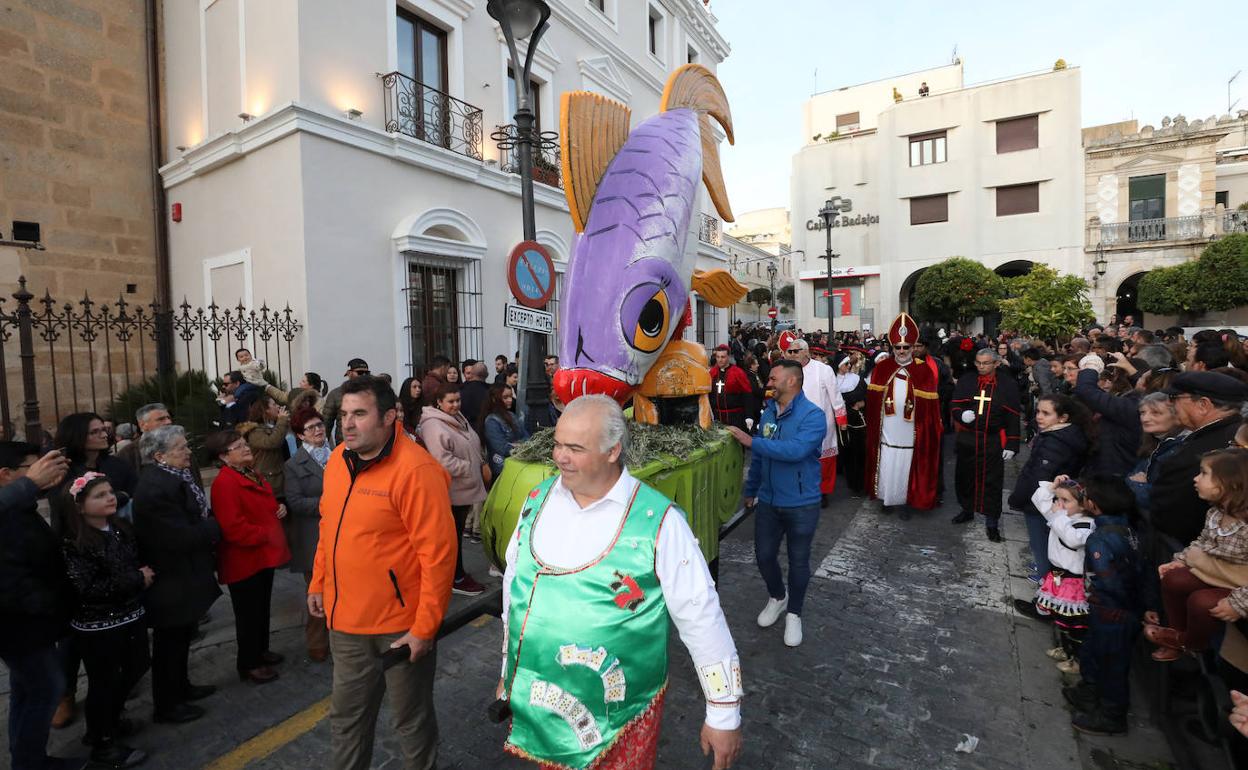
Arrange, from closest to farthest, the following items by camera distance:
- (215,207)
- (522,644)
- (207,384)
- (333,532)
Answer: (522,644) → (333,532) → (207,384) → (215,207)

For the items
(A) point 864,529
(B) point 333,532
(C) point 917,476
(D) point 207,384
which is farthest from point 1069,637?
(D) point 207,384

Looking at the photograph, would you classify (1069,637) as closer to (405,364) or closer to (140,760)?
(140,760)

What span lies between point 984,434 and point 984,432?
20 mm

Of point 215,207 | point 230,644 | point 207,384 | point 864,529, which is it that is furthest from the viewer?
point 215,207

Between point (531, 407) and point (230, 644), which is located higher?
point (531, 407)

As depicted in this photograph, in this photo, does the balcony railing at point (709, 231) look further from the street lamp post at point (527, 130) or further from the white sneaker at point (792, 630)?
the white sneaker at point (792, 630)

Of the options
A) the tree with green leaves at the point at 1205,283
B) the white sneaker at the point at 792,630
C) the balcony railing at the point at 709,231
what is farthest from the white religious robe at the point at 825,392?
the tree with green leaves at the point at 1205,283

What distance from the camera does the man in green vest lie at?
6.05 ft

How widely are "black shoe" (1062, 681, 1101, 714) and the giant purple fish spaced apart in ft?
9.24

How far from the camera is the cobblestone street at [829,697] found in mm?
2891

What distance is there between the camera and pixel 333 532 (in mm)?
2514

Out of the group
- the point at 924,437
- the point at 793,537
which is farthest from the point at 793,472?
the point at 924,437

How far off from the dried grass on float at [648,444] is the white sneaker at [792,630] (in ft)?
3.98

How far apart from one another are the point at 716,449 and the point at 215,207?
9027 mm
